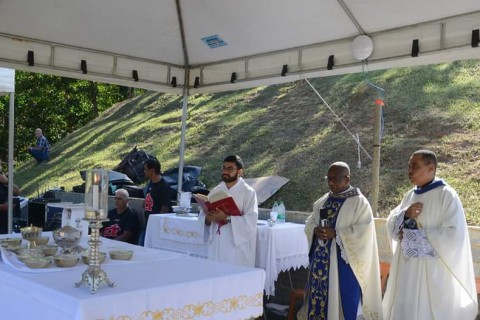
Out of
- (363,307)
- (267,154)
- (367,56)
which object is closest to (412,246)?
(363,307)

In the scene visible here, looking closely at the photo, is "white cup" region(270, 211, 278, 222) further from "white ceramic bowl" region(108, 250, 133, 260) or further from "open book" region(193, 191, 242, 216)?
"white ceramic bowl" region(108, 250, 133, 260)

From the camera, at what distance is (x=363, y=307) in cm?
511

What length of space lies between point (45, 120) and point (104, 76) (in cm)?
2517

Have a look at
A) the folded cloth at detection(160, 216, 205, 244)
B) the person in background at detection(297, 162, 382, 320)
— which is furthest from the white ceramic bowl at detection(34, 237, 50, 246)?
the folded cloth at detection(160, 216, 205, 244)

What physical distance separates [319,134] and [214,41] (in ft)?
19.1

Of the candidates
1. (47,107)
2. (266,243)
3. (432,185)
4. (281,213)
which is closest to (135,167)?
(281,213)

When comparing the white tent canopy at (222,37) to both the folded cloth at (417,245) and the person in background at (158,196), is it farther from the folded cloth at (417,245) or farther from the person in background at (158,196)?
the folded cloth at (417,245)

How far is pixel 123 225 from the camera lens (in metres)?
7.24

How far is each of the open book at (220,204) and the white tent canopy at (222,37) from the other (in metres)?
1.93

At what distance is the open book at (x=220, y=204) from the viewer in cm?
550

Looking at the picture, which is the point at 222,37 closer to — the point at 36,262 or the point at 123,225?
the point at 123,225

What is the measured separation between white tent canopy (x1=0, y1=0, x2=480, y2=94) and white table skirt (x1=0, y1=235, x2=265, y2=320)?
3183 mm

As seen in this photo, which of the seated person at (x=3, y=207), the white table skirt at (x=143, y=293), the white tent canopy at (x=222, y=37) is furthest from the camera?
the seated person at (x=3, y=207)

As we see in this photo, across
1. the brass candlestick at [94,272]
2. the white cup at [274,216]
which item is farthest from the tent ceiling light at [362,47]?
the brass candlestick at [94,272]
